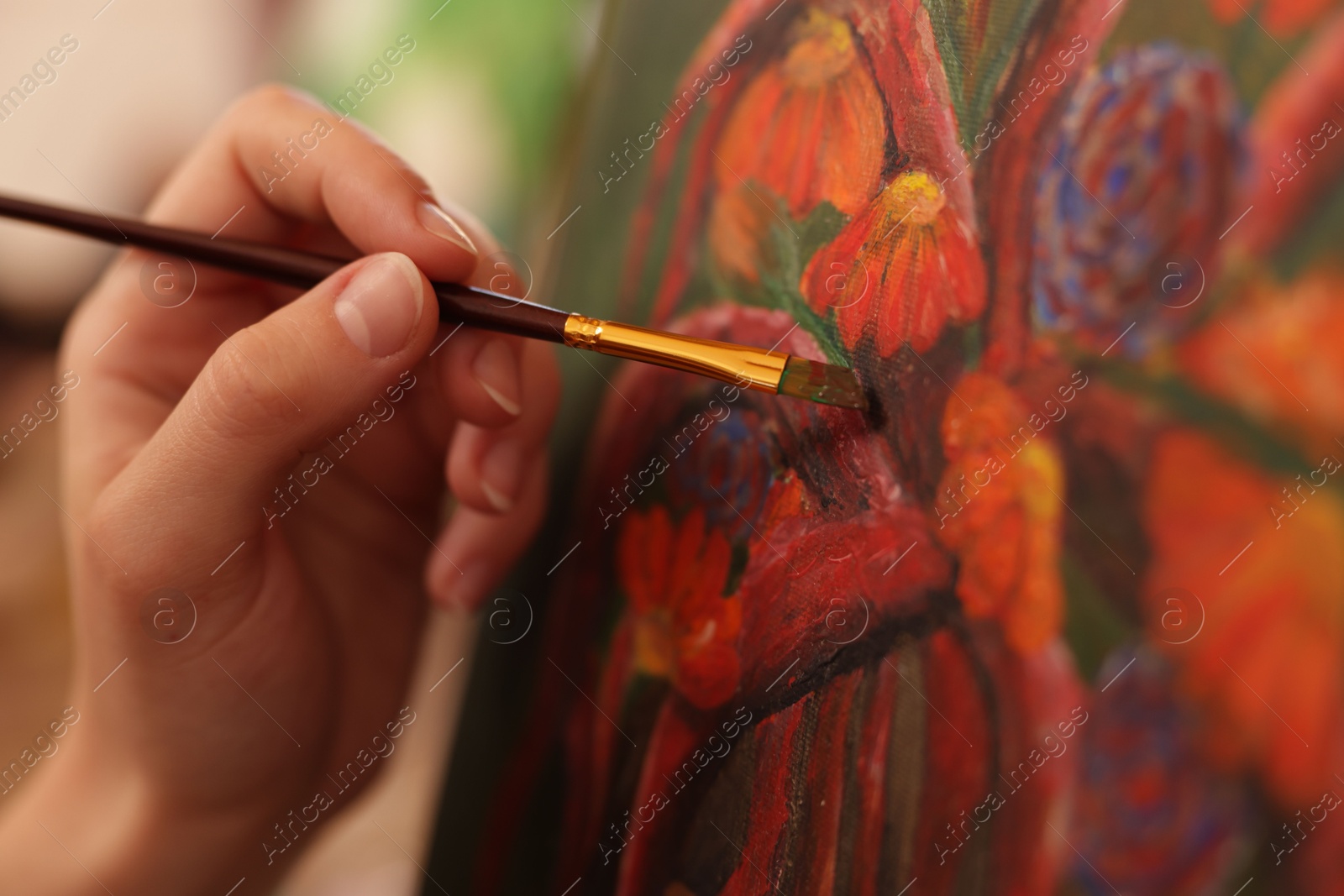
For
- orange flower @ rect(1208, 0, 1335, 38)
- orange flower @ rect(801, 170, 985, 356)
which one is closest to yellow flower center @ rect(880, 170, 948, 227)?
orange flower @ rect(801, 170, 985, 356)

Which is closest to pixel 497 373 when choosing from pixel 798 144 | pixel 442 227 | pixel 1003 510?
pixel 442 227

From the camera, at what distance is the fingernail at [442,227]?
0.50 m

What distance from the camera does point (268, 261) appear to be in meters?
0.51

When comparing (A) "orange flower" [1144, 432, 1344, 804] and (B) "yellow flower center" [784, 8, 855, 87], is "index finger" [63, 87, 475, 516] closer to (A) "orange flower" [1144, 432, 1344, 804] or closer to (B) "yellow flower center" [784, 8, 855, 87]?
(B) "yellow flower center" [784, 8, 855, 87]

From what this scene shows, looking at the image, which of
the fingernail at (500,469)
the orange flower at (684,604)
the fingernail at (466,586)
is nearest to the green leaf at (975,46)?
the orange flower at (684,604)

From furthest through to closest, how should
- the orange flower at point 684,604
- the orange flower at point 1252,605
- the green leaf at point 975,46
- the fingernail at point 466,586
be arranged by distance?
the fingernail at point 466,586 < the orange flower at point 684,604 < the green leaf at point 975,46 < the orange flower at point 1252,605

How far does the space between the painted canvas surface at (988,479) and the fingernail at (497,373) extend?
0.08 m

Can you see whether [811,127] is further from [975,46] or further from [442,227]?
[442,227]

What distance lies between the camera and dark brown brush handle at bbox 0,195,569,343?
0.45 meters

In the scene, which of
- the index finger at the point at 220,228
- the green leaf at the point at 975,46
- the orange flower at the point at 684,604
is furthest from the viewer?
the index finger at the point at 220,228

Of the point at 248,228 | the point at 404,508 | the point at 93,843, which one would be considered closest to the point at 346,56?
the point at 248,228

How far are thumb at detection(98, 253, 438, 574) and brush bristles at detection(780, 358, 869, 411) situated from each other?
185 mm

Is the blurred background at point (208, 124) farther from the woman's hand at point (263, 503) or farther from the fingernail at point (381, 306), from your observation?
the fingernail at point (381, 306)

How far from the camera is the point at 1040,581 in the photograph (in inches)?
11.3
